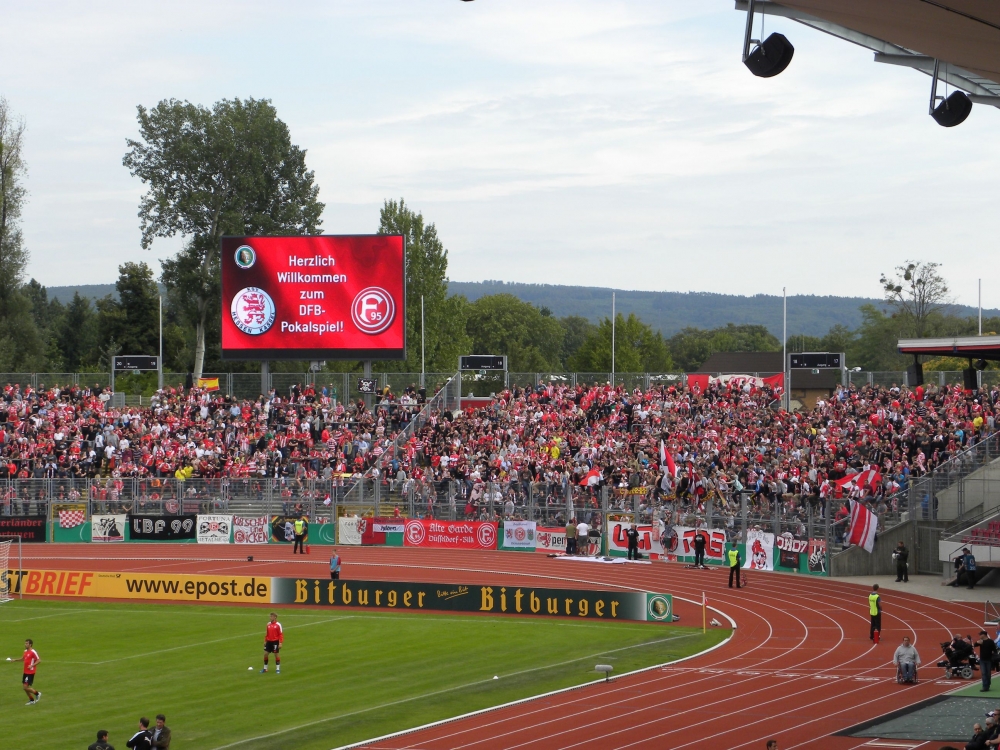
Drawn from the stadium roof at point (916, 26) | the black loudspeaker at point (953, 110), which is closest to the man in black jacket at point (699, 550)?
the stadium roof at point (916, 26)

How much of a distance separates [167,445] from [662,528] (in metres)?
23.6

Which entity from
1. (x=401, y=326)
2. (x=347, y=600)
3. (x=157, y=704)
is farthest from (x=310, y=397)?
(x=157, y=704)

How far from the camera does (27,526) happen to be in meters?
50.6

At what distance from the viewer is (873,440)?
43406mm

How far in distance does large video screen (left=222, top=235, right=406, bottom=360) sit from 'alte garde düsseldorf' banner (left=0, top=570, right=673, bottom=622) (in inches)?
761

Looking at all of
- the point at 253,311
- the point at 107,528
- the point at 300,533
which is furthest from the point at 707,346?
the point at 300,533

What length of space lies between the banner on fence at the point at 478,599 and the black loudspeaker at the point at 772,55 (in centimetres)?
1891

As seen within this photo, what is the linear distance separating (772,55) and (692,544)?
93.8ft

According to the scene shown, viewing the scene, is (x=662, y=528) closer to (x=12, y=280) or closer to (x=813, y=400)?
(x=813, y=400)

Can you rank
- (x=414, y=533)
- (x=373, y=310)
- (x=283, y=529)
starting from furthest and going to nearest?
(x=373, y=310)
(x=283, y=529)
(x=414, y=533)

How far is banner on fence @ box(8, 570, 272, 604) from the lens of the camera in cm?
3622

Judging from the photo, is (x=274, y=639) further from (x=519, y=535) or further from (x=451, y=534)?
(x=451, y=534)

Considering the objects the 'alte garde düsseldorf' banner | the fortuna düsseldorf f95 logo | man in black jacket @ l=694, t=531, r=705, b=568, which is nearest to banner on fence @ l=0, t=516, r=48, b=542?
the 'alte garde düsseldorf' banner

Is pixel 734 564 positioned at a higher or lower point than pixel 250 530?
higher
